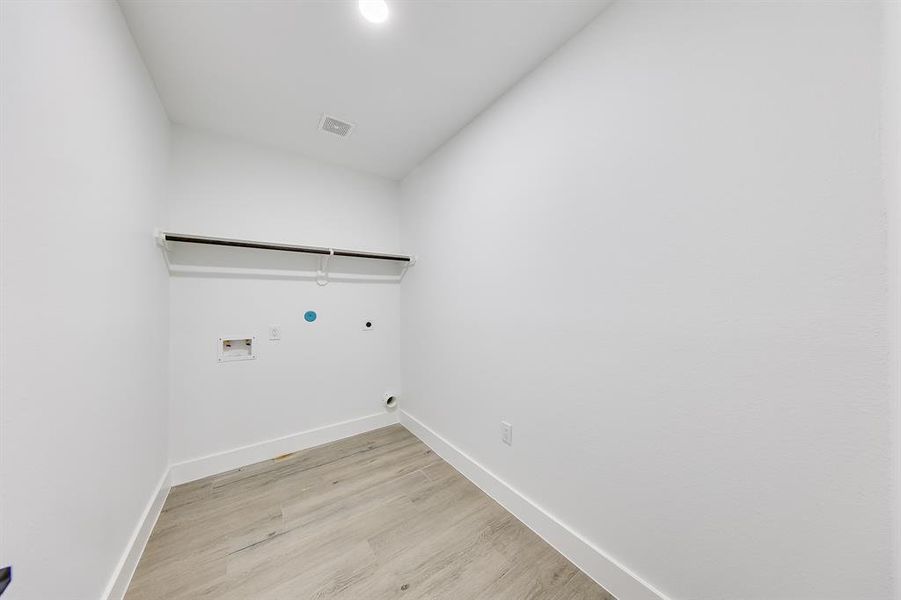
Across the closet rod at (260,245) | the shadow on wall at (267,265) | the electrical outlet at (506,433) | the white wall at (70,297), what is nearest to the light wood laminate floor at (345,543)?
the white wall at (70,297)

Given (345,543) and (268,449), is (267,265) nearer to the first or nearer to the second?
(268,449)

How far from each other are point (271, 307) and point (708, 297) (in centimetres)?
253

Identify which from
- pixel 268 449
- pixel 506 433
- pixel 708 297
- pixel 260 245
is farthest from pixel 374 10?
pixel 268 449

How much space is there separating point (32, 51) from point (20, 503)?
109 centimetres

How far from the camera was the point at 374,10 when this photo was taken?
1.20 m

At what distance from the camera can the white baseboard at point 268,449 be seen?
6.23 feet

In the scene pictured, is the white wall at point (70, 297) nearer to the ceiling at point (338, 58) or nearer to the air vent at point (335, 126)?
the ceiling at point (338, 58)

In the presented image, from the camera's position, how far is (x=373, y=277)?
2.63 m

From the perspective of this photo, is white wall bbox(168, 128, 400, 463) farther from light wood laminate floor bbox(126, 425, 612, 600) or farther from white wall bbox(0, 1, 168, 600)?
white wall bbox(0, 1, 168, 600)

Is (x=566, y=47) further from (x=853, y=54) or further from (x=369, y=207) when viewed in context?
(x=369, y=207)

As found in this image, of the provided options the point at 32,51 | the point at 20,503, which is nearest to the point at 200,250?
the point at 32,51

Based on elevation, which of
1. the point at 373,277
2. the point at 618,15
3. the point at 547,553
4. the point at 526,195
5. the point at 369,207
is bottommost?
the point at 547,553

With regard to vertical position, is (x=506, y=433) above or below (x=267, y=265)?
below

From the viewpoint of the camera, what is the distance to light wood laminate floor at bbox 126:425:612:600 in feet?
3.92
